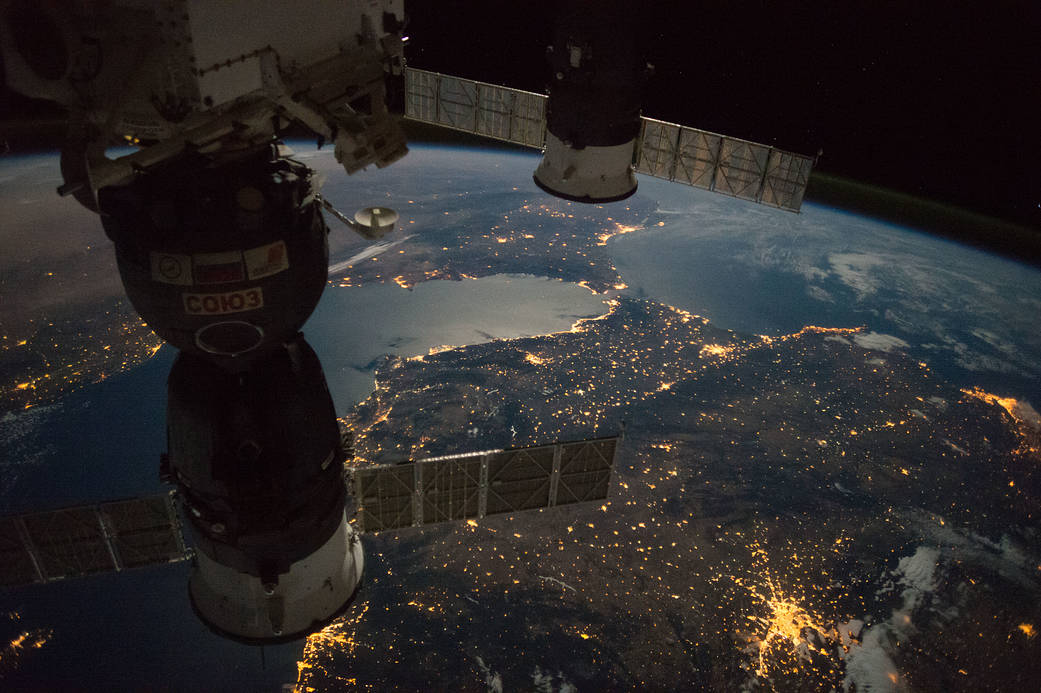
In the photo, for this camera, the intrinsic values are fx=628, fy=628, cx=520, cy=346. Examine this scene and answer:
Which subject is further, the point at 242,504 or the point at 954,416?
the point at 954,416

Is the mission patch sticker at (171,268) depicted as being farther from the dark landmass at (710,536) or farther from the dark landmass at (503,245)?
the dark landmass at (503,245)

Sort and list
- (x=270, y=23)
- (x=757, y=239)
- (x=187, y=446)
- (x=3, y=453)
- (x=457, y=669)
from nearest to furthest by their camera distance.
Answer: (x=270, y=23), (x=187, y=446), (x=457, y=669), (x=3, y=453), (x=757, y=239)

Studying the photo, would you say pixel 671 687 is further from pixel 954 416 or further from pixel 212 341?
pixel 954 416

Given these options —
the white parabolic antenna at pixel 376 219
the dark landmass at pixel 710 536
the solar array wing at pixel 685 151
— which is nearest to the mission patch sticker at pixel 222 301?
the white parabolic antenna at pixel 376 219

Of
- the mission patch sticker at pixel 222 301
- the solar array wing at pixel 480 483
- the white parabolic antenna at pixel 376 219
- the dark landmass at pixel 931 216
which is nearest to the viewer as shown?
the mission patch sticker at pixel 222 301

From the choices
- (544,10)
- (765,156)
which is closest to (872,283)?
(765,156)

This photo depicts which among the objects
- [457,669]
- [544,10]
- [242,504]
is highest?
[544,10]
